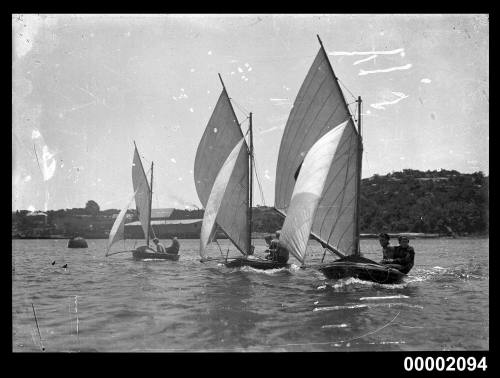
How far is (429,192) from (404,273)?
34.0 metres

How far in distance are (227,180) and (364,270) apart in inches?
346

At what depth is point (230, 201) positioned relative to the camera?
25.7m

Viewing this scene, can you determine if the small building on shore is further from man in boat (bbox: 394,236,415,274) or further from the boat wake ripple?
the boat wake ripple

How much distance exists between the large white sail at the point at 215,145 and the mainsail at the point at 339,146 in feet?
15.9

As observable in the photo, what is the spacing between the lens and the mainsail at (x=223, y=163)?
25500 mm

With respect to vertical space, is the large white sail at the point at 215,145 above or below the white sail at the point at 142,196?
above

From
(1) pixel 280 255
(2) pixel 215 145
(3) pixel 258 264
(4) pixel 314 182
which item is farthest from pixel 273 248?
(4) pixel 314 182

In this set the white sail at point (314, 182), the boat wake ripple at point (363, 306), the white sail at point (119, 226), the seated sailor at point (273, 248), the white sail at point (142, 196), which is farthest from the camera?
the white sail at point (119, 226)

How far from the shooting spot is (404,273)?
19.5 m

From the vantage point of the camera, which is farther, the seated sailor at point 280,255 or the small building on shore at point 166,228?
the small building on shore at point 166,228

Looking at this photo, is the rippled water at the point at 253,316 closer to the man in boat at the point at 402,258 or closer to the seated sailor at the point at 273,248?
the man in boat at the point at 402,258

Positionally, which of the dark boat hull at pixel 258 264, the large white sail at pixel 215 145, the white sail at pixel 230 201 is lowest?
the dark boat hull at pixel 258 264

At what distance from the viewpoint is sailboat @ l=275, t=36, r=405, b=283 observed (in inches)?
707

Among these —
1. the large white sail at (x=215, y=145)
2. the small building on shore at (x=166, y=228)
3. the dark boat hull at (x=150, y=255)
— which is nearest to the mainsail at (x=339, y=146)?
the large white sail at (x=215, y=145)
